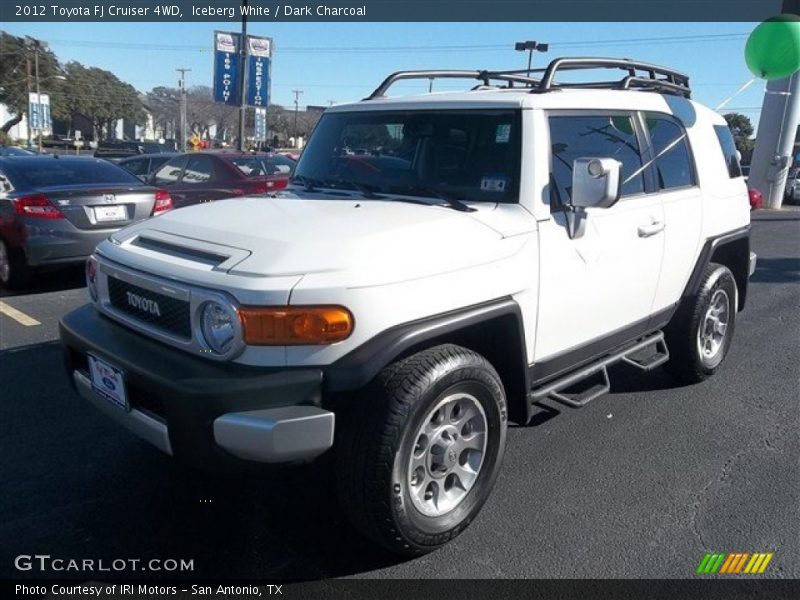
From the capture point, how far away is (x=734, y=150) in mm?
5293

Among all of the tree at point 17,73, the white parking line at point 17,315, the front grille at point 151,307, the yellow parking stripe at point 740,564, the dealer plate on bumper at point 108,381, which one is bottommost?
the white parking line at point 17,315

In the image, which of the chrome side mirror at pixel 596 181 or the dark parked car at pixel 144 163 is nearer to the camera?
the chrome side mirror at pixel 596 181

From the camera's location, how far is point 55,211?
711 cm

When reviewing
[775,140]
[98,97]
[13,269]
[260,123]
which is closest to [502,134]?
[13,269]

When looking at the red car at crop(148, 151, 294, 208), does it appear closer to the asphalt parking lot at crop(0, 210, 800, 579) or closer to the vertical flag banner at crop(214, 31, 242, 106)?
the asphalt parking lot at crop(0, 210, 800, 579)

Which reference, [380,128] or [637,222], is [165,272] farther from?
[637,222]

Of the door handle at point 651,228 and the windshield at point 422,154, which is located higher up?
the windshield at point 422,154

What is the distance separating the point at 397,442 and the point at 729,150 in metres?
3.95

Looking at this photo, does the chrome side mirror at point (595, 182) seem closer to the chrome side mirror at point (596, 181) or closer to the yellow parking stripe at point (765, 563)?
the chrome side mirror at point (596, 181)

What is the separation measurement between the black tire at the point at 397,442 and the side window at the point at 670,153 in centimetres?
214

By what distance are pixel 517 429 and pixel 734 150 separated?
9.51ft

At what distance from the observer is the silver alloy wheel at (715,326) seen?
16.0ft

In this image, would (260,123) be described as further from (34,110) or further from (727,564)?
(727,564)

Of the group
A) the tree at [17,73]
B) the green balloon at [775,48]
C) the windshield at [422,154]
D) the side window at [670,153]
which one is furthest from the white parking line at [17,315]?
the tree at [17,73]
